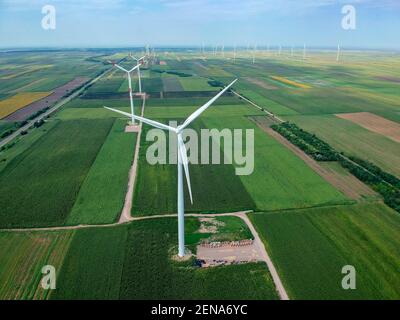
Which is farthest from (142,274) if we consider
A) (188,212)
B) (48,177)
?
(48,177)

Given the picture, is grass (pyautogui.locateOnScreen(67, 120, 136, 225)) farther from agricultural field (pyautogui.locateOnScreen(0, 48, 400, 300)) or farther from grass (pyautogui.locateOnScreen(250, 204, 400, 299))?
grass (pyautogui.locateOnScreen(250, 204, 400, 299))

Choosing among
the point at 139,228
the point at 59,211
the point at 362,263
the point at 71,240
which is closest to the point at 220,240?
the point at 139,228

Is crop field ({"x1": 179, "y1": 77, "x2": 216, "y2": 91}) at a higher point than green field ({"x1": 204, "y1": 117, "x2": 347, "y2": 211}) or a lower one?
higher

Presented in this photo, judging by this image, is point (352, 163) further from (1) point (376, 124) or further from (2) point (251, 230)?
(1) point (376, 124)

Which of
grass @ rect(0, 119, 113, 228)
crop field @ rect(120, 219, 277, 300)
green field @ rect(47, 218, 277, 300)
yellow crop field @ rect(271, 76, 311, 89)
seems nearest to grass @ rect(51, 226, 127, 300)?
green field @ rect(47, 218, 277, 300)

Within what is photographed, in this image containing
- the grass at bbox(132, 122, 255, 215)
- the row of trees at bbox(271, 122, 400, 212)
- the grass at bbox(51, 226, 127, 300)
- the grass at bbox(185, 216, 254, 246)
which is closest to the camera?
the grass at bbox(51, 226, 127, 300)

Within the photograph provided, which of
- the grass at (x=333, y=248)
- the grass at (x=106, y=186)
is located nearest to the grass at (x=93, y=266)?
the grass at (x=106, y=186)
